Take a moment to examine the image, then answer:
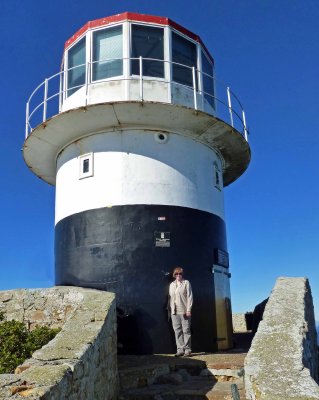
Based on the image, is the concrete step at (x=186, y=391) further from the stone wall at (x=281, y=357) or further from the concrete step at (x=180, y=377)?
the stone wall at (x=281, y=357)

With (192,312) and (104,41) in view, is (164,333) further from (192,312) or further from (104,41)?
(104,41)

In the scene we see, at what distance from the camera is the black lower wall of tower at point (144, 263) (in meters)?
8.94

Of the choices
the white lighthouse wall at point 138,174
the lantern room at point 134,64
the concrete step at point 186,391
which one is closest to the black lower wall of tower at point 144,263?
the white lighthouse wall at point 138,174

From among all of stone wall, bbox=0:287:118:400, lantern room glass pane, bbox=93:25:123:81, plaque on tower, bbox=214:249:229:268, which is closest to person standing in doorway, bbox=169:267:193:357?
plaque on tower, bbox=214:249:229:268

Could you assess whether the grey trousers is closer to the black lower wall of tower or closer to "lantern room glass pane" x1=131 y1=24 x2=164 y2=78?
the black lower wall of tower

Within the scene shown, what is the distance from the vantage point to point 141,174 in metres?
9.79

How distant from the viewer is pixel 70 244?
32.8 ft

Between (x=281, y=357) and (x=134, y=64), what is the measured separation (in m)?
7.29

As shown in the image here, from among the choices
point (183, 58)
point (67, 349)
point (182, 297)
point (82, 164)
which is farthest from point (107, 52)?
point (67, 349)

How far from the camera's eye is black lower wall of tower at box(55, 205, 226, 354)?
8938 millimetres

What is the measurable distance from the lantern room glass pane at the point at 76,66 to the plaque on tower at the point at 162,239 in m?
4.01

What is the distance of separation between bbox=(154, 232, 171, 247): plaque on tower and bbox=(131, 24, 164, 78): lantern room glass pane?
3656 mm

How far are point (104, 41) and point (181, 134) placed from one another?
9.34 feet

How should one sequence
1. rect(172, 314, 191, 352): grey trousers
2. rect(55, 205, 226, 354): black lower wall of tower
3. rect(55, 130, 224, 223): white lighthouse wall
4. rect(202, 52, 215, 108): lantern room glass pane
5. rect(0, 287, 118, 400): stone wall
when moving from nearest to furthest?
rect(0, 287, 118, 400): stone wall, rect(172, 314, 191, 352): grey trousers, rect(55, 205, 226, 354): black lower wall of tower, rect(55, 130, 224, 223): white lighthouse wall, rect(202, 52, 215, 108): lantern room glass pane
